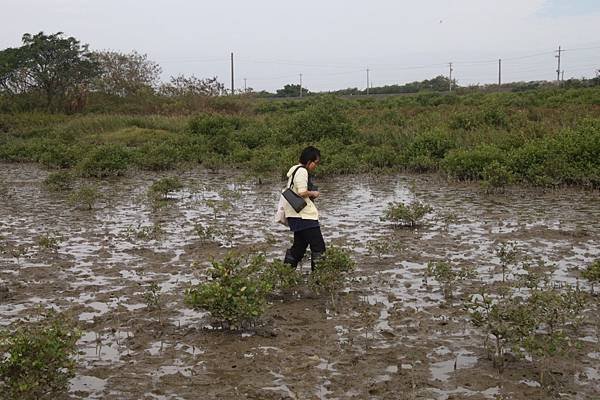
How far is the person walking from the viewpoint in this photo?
7148 millimetres

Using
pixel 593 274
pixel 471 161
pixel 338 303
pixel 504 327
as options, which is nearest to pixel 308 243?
pixel 338 303

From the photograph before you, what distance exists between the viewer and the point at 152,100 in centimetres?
3722

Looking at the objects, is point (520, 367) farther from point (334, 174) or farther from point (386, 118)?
point (386, 118)

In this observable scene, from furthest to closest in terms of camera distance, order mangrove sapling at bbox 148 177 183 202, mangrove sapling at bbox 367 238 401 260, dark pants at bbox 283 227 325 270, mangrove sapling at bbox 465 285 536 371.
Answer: mangrove sapling at bbox 148 177 183 202 → mangrove sapling at bbox 367 238 401 260 → dark pants at bbox 283 227 325 270 → mangrove sapling at bbox 465 285 536 371

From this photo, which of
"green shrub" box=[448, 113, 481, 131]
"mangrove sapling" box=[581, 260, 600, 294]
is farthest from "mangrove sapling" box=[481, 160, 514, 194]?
"green shrub" box=[448, 113, 481, 131]

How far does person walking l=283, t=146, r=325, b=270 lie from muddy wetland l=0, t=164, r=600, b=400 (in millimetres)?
536

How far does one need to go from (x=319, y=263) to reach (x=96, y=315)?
2.36m

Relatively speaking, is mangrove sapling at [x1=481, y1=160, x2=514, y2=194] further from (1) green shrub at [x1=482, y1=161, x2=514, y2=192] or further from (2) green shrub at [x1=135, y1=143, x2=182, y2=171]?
(2) green shrub at [x1=135, y1=143, x2=182, y2=171]

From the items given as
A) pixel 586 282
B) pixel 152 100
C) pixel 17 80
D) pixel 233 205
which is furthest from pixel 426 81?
pixel 586 282

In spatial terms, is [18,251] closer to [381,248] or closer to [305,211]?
[305,211]

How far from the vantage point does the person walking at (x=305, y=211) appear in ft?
23.5

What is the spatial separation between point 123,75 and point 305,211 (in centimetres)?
3546

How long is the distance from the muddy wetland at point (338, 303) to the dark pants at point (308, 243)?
457 mm

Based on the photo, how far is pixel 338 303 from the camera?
6.65 meters
